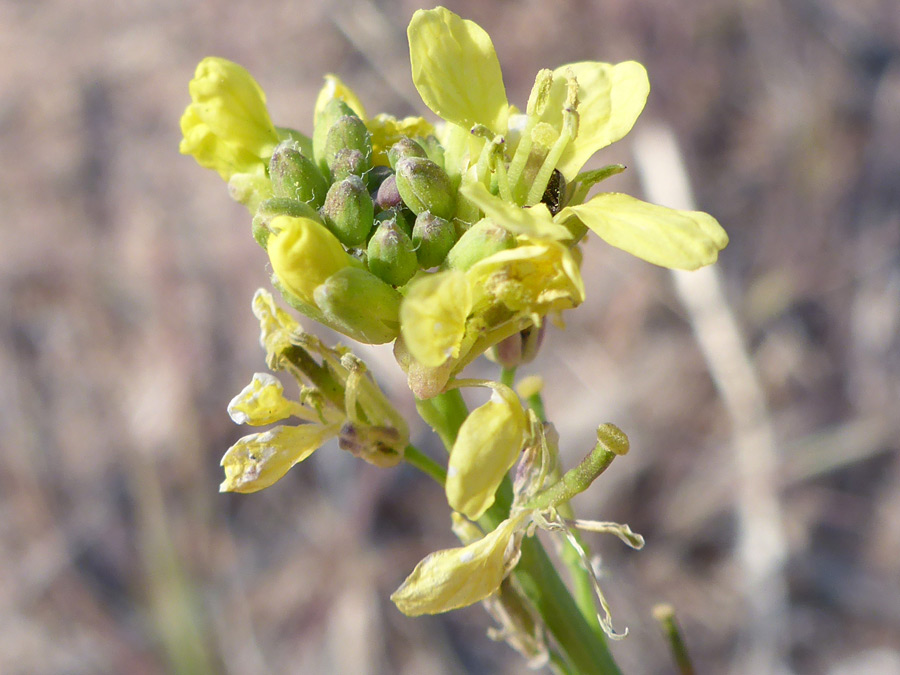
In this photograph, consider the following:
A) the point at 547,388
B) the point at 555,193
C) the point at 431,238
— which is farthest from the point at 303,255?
the point at 547,388

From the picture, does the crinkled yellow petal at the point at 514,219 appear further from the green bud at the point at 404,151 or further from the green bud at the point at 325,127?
the green bud at the point at 325,127

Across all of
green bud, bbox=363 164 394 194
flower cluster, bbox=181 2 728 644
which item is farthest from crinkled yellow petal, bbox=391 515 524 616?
green bud, bbox=363 164 394 194

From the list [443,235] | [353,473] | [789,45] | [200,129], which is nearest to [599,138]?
[443,235]

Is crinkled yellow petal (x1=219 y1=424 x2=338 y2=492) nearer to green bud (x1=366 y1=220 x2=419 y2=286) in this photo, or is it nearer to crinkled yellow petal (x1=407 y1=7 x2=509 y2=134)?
green bud (x1=366 y1=220 x2=419 y2=286)

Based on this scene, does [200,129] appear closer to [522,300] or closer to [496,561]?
[522,300]

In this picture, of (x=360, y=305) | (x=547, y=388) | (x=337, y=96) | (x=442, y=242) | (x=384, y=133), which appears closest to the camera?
(x=360, y=305)

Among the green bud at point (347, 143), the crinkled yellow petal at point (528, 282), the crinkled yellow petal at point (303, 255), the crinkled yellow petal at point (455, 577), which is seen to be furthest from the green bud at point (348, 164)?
the crinkled yellow petal at point (455, 577)

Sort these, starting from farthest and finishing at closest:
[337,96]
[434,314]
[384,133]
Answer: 1. [337,96]
2. [384,133]
3. [434,314]

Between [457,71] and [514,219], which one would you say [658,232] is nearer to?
[514,219]
